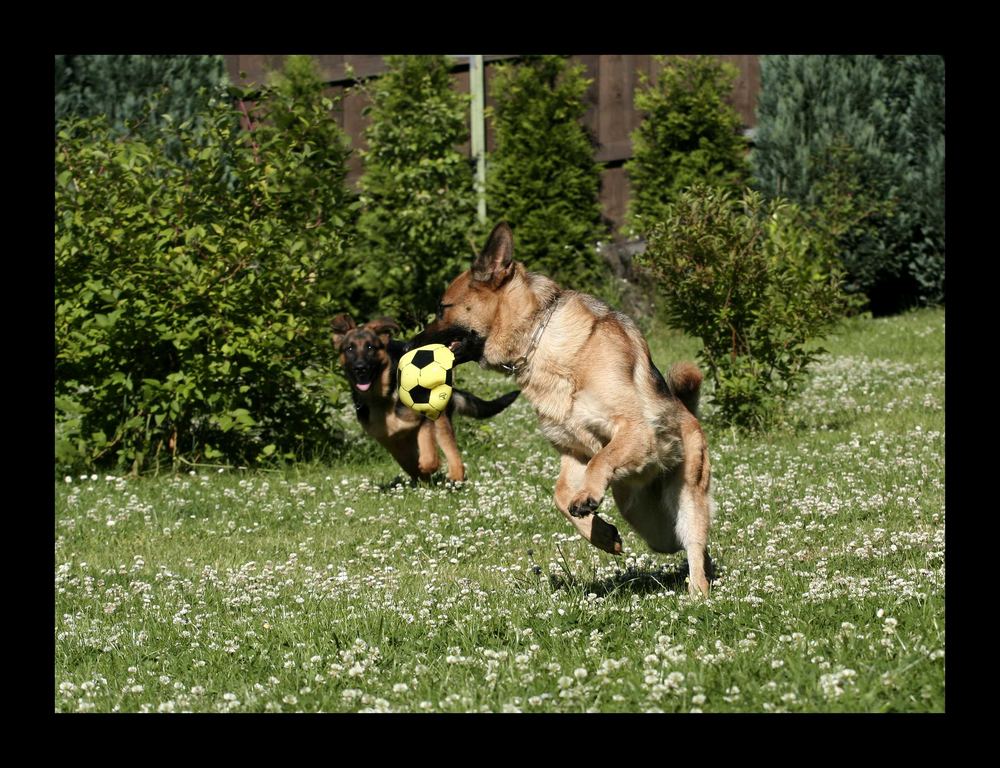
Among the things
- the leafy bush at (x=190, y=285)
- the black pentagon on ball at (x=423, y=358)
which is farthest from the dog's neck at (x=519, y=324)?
the leafy bush at (x=190, y=285)

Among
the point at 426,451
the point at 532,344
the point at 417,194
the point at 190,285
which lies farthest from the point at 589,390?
the point at 417,194

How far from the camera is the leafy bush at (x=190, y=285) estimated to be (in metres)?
9.81

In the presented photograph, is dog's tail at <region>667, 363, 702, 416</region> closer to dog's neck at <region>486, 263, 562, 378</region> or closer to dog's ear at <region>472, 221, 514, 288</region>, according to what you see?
dog's neck at <region>486, 263, 562, 378</region>

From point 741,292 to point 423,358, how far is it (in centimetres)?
493

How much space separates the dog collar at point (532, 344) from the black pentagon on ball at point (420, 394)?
2.41ft

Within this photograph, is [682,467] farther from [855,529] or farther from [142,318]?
[142,318]

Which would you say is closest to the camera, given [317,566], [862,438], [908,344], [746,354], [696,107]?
[317,566]

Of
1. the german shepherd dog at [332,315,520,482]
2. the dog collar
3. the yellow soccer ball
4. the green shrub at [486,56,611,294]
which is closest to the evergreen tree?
the green shrub at [486,56,611,294]

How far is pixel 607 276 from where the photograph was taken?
61.6ft

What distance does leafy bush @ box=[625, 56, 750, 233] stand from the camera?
59.9 feet
